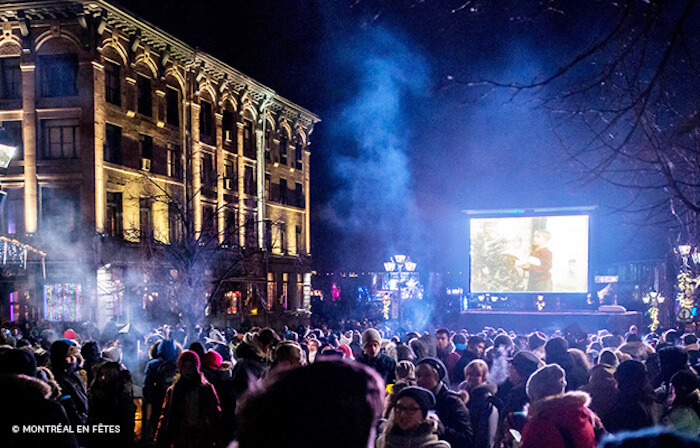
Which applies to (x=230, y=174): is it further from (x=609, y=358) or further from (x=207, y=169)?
(x=609, y=358)

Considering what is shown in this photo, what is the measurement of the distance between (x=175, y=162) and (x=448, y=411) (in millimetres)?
36004

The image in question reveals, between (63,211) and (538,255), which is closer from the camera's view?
(63,211)

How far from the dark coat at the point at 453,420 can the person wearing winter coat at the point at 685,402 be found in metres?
1.91

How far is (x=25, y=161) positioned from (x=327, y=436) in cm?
3515

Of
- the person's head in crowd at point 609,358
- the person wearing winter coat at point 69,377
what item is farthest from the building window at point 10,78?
the person's head in crowd at point 609,358

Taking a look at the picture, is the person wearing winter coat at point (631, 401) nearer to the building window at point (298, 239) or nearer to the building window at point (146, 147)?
the building window at point (146, 147)

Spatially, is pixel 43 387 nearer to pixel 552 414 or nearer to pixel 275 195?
pixel 552 414

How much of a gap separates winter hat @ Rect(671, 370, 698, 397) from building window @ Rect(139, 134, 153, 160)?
34.6 m

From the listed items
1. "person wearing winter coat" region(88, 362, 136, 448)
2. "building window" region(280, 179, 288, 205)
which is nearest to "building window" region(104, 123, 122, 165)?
"building window" region(280, 179, 288, 205)

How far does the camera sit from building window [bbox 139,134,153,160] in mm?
37000

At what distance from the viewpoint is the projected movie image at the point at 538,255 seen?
115 ft

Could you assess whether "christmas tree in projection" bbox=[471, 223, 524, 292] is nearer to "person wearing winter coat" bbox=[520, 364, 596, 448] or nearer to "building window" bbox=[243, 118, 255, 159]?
"building window" bbox=[243, 118, 255, 159]

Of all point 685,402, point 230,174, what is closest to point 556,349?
point 685,402

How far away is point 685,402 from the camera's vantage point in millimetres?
6113
